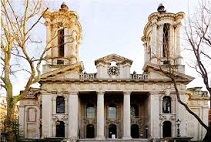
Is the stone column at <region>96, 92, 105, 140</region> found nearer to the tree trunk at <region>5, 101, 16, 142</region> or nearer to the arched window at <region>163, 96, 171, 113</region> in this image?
the arched window at <region>163, 96, 171, 113</region>

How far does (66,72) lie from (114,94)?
6.90 m

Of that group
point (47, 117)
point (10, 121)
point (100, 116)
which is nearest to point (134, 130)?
point (100, 116)

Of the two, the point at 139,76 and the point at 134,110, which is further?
the point at 134,110

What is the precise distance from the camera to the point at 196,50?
23.8m

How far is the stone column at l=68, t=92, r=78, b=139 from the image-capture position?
1848 inches

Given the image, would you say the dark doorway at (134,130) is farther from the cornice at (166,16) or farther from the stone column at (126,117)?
the cornice at (166,16)

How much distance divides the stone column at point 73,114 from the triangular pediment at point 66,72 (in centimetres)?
225

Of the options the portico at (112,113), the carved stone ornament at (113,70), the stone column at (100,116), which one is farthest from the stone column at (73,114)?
the carved stone ornament at (113,70)

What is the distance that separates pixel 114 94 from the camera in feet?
167

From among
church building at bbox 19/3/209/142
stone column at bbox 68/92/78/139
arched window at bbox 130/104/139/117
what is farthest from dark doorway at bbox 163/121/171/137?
stone column at bbox 68/92/78/139

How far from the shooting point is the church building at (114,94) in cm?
4716

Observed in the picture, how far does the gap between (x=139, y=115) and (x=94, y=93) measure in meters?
6.63

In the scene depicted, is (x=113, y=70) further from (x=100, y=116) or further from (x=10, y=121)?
(x=10, y=121)

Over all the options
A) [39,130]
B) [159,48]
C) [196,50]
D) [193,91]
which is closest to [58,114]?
[39,130]
